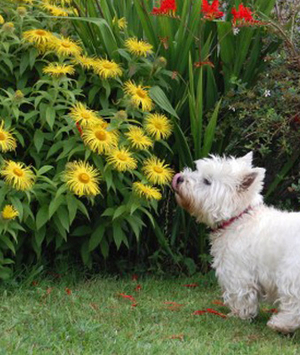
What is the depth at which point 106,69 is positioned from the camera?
18.1ft

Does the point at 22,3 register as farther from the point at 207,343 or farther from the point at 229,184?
the point at 207,343

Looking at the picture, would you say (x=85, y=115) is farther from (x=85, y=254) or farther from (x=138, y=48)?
(x=85, y=254)

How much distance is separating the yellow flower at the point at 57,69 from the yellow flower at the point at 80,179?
667 millimetres

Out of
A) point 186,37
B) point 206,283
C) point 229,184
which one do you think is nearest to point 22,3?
point 186,37

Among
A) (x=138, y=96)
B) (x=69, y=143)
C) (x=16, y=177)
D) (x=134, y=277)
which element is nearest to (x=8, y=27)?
(x=69, y=143)

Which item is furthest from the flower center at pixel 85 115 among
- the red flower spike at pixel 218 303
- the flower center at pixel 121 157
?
the red flower spike at pixel 218 303

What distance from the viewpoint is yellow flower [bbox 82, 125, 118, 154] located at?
512 cm

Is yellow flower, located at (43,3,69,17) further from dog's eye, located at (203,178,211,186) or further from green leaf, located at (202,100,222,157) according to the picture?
dog's eye, located at (203,178,211,186)

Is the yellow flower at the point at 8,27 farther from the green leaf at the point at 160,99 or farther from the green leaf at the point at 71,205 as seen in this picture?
the green leaf at the point at 71,205

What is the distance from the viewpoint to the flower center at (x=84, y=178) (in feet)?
16.4

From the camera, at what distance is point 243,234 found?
483cm

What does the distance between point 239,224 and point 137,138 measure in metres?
1.01

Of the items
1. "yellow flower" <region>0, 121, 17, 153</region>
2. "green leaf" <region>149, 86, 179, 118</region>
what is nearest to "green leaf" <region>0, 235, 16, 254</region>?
"yellow flower" <region>0, 121, 17, 153</region>

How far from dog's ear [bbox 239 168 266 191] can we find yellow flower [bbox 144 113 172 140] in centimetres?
98
